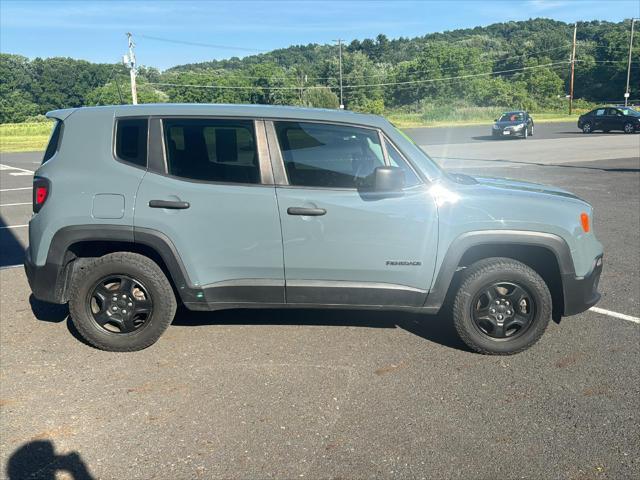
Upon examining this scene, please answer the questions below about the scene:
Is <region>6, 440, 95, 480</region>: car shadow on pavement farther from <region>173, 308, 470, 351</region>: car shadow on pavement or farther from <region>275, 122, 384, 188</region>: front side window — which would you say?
<region>275, 122, 384, 188</region>: front side window

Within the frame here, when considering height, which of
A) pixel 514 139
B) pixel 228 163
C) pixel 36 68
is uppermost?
pixel 36 68

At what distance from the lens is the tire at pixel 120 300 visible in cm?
419

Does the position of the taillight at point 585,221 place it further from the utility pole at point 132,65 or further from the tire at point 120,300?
the utility pole at point 132,65

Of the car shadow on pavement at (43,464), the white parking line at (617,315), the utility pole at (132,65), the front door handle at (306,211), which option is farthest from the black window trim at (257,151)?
the utility pole at (132,65)

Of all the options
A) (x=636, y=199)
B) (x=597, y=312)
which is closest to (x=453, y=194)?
(x=597, y=312)

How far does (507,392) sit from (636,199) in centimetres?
909

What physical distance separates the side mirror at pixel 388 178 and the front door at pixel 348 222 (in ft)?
0.44

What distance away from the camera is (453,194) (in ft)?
13.4

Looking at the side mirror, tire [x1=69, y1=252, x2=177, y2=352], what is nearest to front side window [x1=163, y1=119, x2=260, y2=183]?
tire [x1=69, y1=252, x2=177, y2=352]

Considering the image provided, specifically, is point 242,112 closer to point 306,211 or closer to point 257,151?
point 257,151

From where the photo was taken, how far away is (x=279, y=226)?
4.07 m

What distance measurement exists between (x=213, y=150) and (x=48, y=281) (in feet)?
5.11

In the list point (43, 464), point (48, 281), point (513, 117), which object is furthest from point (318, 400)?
point (513, 117)

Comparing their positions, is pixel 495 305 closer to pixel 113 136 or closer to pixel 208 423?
pixel 208 423
